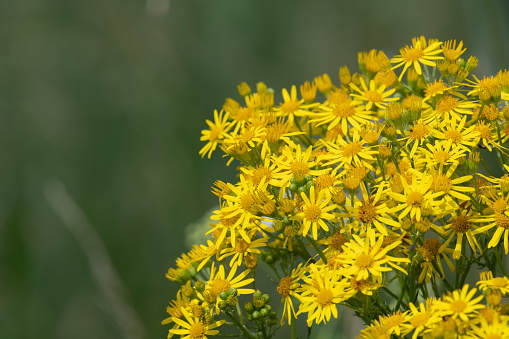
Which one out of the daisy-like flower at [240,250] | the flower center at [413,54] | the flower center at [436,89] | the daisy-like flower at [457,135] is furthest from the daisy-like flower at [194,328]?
the flower center at [413,54]

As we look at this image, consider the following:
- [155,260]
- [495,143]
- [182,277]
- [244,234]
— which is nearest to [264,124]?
[244,234]

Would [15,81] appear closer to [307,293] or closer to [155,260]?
[155,260]

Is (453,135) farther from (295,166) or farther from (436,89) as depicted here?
(295,166)

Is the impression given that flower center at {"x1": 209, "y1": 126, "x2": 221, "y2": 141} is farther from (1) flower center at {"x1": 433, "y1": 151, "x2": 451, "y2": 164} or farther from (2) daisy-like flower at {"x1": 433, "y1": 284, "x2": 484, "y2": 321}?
(2) daisy-like flower at {"x1": 433, "y1": 284, "x2": 484, "y2": 321}

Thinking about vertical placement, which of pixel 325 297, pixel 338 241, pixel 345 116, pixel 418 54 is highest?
pixel 418 54

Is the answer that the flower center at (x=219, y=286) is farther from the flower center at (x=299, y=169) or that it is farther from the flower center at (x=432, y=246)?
the flower center at (x=432, y=246)

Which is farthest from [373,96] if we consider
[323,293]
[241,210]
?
[323,293]

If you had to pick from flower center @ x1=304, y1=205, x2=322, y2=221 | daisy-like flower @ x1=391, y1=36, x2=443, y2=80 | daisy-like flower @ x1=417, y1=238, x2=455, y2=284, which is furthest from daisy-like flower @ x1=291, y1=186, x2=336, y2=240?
daisy-like flower @ x1=391, y1=36, x2=443, y2=80
